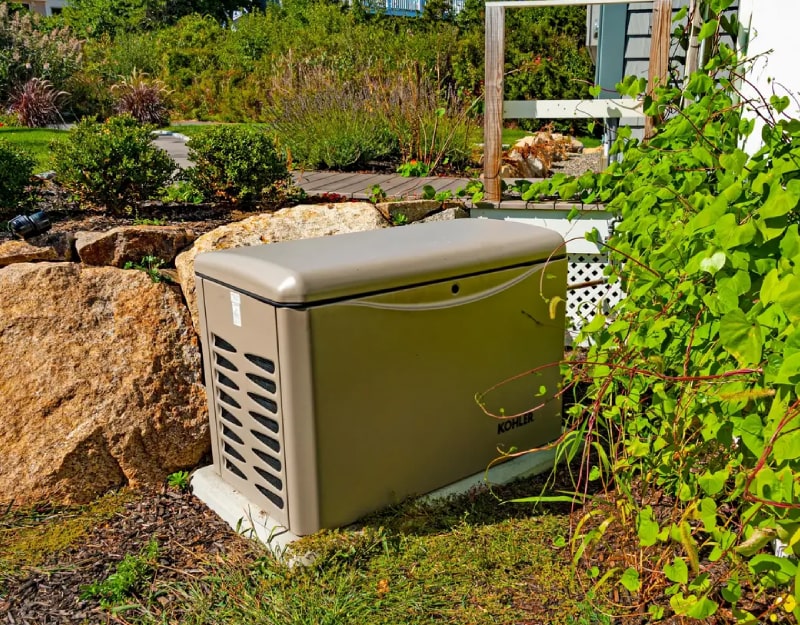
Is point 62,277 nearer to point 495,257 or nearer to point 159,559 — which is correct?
point 159,559

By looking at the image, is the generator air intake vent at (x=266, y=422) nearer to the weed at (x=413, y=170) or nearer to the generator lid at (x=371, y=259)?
the generator lid at (x=371, y=259)

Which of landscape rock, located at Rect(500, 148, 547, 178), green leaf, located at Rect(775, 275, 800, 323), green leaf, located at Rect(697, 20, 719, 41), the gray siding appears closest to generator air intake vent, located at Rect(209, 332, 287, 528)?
green leaf, located at Rect(775, 275, 800, 323)

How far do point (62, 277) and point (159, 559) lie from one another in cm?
142

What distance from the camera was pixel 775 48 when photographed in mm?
3105

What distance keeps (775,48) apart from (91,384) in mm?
3249

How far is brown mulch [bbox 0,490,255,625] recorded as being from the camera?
2590 millimetres

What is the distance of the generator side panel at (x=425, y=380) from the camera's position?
267cm

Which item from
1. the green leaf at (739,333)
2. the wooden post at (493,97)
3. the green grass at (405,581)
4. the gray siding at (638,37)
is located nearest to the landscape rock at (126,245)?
the green grass at (405,581)

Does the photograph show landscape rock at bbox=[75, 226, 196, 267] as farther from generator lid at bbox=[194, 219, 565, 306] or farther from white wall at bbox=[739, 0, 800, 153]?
white wall at bbox=[739, 0, 800, 153]

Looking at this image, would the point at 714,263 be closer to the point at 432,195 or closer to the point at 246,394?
the point at 246,394

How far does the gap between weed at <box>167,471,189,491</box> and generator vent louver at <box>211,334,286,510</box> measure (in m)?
0.26

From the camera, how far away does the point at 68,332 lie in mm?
3381

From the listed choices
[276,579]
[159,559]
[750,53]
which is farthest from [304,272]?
[750,53]

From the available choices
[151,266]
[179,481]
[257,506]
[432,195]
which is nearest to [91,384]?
[179,481]
